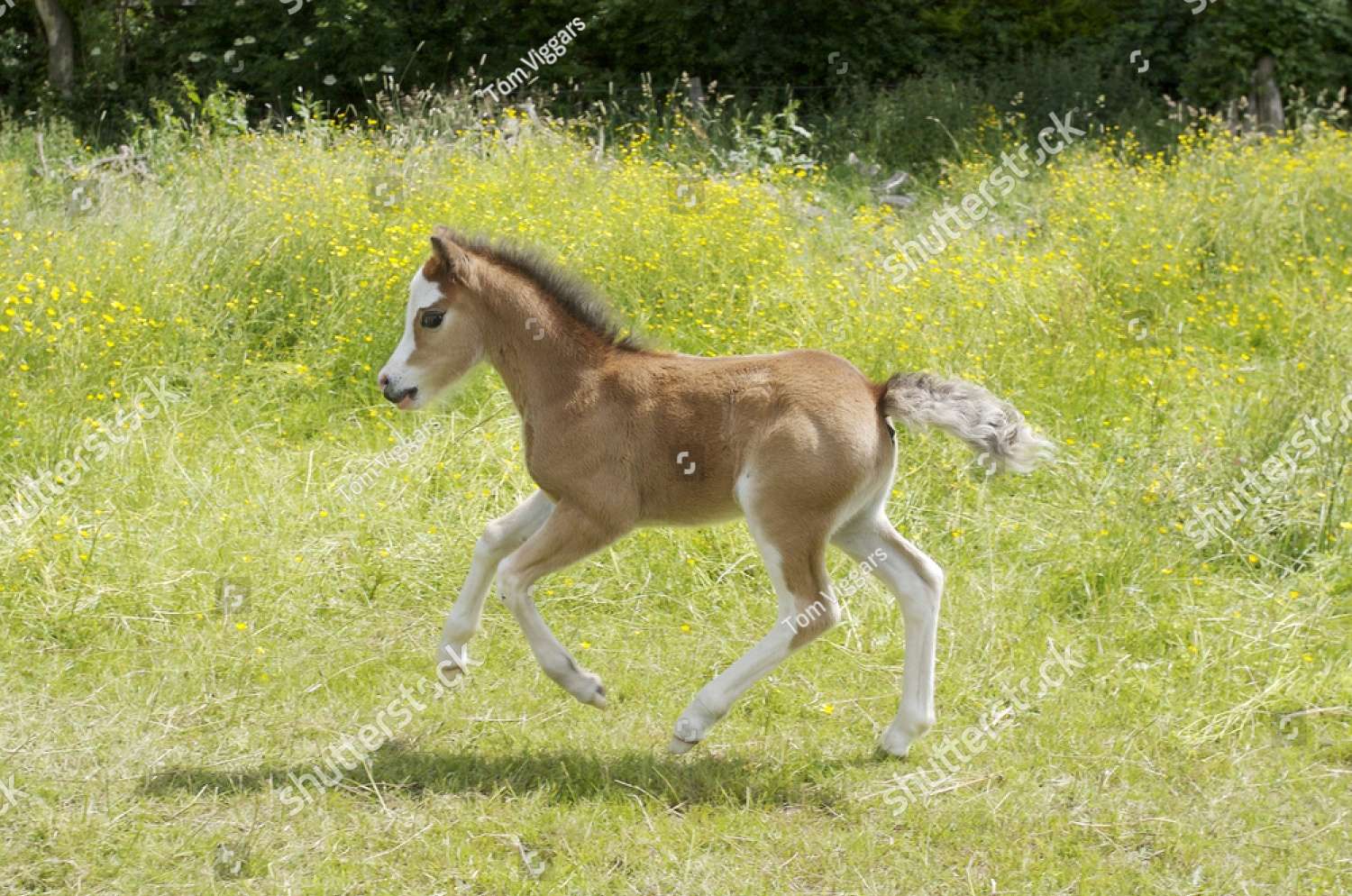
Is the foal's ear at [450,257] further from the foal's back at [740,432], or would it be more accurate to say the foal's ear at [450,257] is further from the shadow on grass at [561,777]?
the shadow on grass at [561,777]

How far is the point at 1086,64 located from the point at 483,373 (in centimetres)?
987

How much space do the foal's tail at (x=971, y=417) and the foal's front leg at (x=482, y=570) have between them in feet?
3.99

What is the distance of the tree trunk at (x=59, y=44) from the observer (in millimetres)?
17469

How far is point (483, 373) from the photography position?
7.29m

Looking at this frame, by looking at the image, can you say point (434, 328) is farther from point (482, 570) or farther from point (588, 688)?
point (588, 688)

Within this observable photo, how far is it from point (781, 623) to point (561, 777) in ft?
2.77

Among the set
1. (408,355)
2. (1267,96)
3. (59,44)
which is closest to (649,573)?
(408,355)

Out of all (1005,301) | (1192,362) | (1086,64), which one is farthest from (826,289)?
(1086,64)

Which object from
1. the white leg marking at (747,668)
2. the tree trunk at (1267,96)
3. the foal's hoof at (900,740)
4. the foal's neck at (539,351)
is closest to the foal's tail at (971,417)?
the white leg marking at (747,668)

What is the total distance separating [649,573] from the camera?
586cm

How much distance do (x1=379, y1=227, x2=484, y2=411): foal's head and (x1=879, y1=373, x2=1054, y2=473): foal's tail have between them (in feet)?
4.64

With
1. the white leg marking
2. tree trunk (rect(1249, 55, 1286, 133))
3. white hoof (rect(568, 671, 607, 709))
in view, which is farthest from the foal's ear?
tree trunk (rect(1249, 55, 1286, 133))

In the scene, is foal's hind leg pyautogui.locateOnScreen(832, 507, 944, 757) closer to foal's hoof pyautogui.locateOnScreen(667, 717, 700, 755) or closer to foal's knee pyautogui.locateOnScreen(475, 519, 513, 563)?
foal's hoof pyautogui.locateOnScreen(667, 717, 700, 755)

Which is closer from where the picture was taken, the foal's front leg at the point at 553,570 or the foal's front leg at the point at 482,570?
the foal's front leg at the point at 553,570
